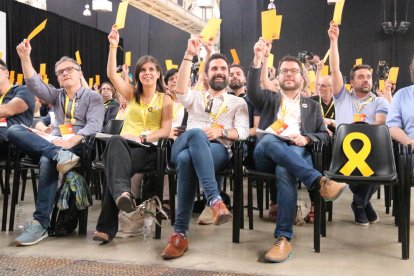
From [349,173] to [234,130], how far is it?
0.70m

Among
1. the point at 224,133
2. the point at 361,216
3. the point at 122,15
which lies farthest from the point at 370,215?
the point at 122,15

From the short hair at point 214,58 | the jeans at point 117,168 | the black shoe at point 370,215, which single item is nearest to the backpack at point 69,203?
the jeans at point 117,168

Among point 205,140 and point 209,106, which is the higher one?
point 209,106

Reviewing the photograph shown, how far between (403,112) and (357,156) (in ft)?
1.89

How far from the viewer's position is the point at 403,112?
2.81 m

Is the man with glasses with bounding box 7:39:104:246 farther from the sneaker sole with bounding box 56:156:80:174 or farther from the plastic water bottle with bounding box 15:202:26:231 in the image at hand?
the plastic water bottle with bounding box 15:202:26:231

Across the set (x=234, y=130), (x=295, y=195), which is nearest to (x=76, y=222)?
(x=234, y=130)

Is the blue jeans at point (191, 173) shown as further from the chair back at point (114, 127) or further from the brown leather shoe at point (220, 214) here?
the chair back at point (114, 127)

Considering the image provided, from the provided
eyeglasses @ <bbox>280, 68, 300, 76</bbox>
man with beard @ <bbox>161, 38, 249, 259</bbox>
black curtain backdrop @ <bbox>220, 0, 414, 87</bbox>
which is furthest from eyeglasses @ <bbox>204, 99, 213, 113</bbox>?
black curtain backdrop @ <bbox>220, 0, 414, 87</bbox>

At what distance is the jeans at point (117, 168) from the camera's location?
240cm

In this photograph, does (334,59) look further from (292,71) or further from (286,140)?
(286,140)

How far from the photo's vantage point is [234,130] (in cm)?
274

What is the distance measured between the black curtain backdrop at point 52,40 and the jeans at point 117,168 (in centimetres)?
702

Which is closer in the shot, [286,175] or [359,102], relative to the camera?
[286,175]
